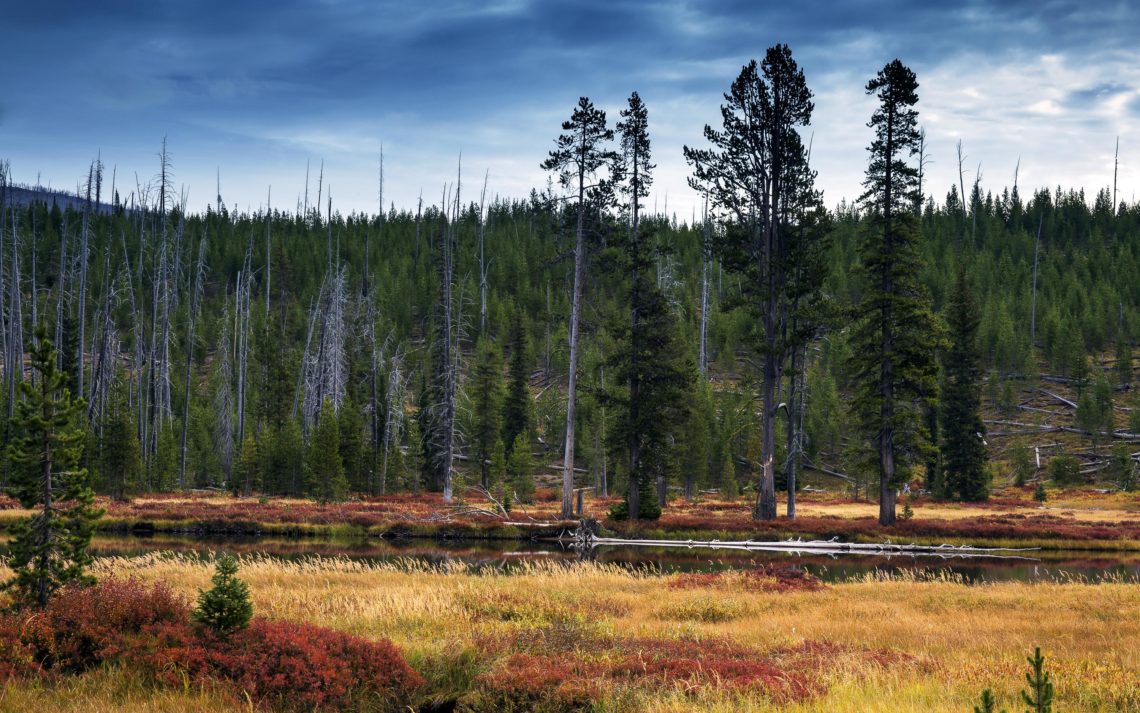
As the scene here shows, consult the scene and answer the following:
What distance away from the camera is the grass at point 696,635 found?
9.64 metres

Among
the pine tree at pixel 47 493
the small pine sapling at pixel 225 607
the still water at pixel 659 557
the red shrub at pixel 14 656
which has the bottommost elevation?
the still water at pixel 659 557

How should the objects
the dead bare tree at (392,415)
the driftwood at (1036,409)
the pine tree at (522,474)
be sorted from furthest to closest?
the driftwood at (1036,409) < the dead bare tree at (392,415) < the pine tree at (522,474)

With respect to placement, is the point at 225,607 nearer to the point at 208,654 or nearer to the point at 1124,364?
the point at 208,654

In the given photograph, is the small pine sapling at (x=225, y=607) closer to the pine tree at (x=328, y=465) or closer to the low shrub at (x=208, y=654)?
the low shrub at (x=208, y=654)

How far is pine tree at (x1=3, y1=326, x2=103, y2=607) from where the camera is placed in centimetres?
1212

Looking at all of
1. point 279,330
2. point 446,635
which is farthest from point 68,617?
point 279,330

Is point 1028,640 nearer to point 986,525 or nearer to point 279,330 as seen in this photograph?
point 986,525

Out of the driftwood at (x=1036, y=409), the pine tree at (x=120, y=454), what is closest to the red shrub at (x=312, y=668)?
the pine tree at (x=120, y=454)

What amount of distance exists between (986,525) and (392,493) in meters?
38.0

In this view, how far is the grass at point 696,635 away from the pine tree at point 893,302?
1234 centimetres

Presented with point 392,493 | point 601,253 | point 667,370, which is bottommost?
point 392,493

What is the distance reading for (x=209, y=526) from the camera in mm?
39344

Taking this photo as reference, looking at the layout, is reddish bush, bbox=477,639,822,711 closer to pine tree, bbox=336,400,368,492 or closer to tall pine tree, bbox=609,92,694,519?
tall pine tree, bbox=609,92,694,519

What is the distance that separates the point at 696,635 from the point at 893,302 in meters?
25.4
